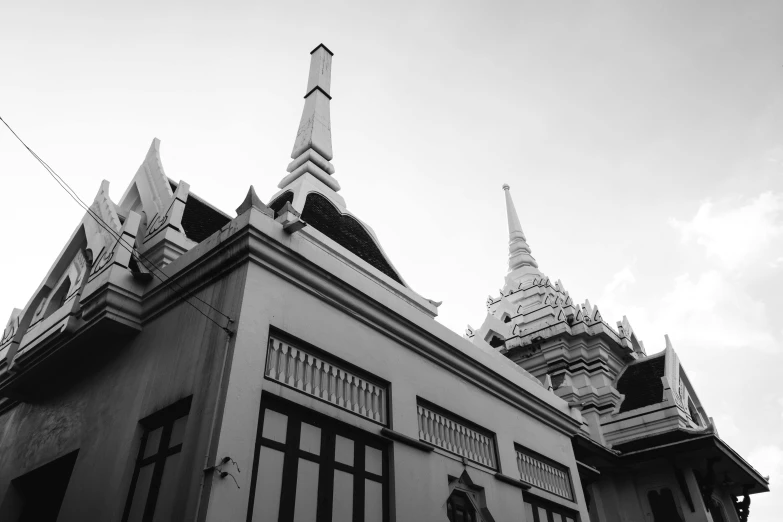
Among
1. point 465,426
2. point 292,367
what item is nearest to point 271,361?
point 292,367

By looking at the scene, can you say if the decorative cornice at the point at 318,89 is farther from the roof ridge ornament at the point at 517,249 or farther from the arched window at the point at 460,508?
the roof ridge ornament at the point at 517,249

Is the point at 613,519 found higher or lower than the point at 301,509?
higher

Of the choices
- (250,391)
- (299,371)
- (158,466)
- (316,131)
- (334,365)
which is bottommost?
(158,466)

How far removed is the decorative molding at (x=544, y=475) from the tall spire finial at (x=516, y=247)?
19.3 metres

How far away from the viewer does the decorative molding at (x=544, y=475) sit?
10461mm

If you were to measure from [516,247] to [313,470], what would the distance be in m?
26.9

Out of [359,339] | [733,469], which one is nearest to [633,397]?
[733,469]

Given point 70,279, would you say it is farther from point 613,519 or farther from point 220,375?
point 613,519

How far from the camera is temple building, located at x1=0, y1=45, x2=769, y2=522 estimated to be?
641cm

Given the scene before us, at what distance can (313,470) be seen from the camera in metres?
6.76

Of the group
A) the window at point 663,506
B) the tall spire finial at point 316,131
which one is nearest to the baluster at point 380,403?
the tall spire finial at point 316,131

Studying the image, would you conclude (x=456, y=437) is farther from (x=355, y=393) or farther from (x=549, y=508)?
(x=549, y=508)

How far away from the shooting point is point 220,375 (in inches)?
248

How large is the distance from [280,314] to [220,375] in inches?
44.3
